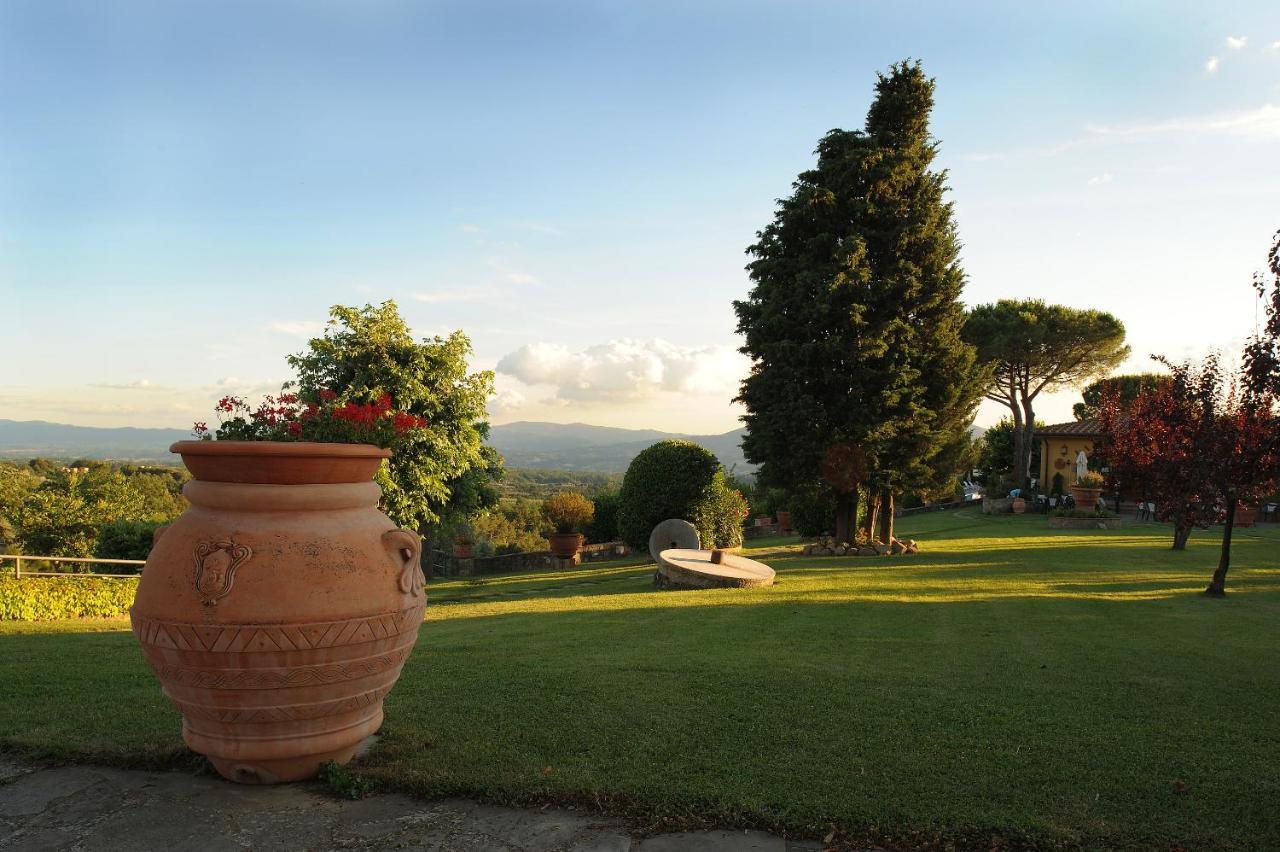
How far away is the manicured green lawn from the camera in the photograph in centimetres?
364

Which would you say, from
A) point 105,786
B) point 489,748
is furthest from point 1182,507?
point 105,786

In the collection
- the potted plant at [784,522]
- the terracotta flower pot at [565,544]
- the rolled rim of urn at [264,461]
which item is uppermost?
the rolled rim of urn at [264,461]

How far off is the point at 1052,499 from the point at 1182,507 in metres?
18.6

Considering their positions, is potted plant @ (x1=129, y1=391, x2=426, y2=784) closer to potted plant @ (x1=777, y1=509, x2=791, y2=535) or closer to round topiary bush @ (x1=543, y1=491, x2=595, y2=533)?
round topiary bush @ (x1=543, y1=491, x2=595, y2=533)

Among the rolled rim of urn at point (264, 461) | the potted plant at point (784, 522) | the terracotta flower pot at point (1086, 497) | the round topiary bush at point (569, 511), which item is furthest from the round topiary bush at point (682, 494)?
the rolled rim of urn at point (264, 461)

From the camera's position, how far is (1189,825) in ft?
11.3

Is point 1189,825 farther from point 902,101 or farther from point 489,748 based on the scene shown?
point 902,101

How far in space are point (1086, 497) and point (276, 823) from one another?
85.4 ft

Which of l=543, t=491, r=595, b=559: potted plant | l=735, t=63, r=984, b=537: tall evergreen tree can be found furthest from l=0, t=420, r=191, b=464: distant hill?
l=735, t=63, r=984, b=537: tall evergreen tree

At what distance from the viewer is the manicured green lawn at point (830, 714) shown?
3641 millimetres

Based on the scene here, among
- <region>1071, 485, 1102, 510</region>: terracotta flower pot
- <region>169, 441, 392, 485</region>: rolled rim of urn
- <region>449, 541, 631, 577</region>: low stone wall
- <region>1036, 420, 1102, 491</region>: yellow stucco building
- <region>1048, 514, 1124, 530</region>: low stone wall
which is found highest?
<region>1036, 420, 1102, 491</region>: yellow stucco building

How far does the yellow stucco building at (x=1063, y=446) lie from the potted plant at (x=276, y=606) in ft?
113

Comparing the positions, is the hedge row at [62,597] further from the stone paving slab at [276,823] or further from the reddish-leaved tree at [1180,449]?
the reddish-leaved tree at [1180,449]

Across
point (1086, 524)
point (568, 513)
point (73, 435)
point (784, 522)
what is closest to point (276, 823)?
point (568, 513)
